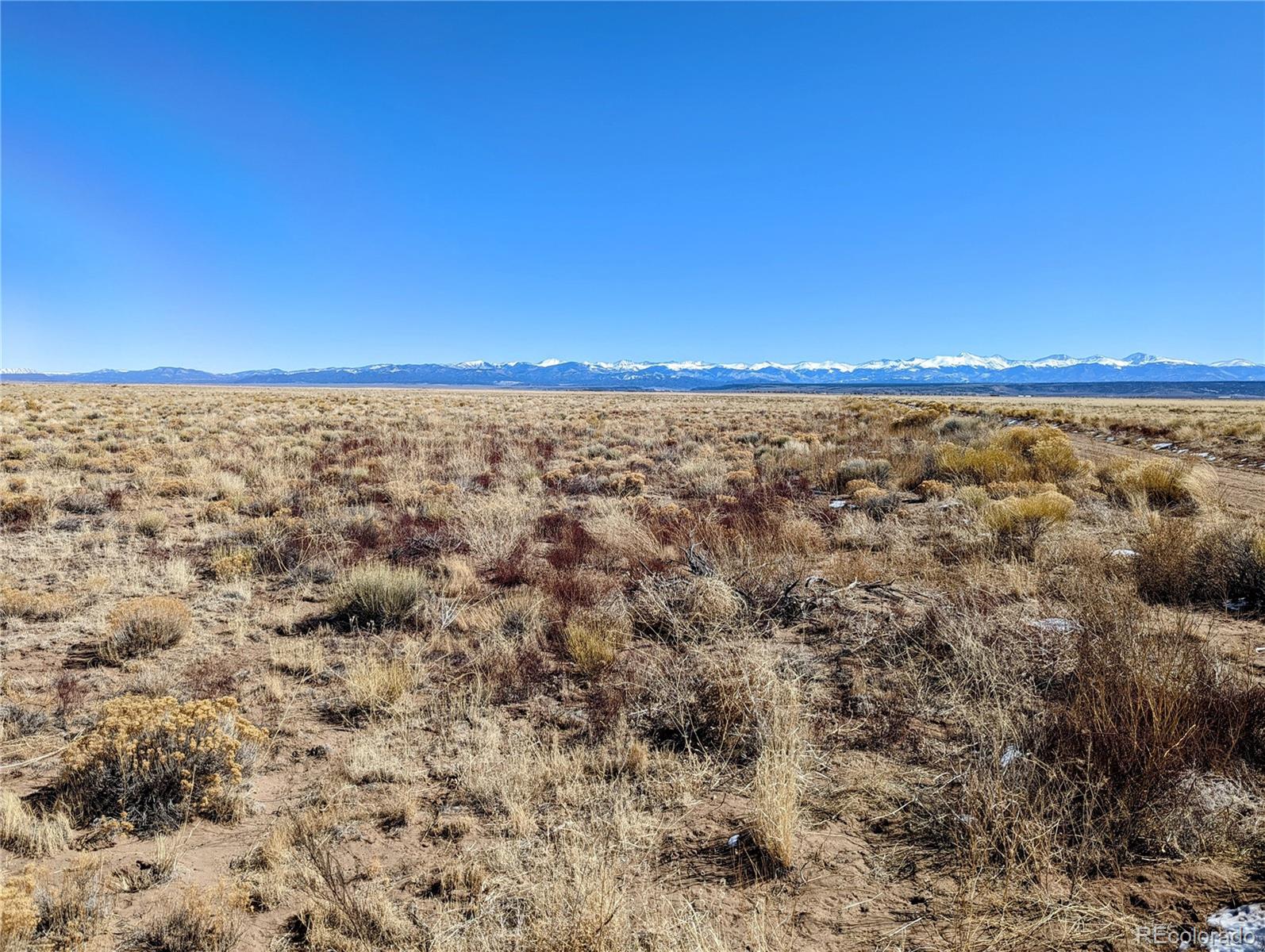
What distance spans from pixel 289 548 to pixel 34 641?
263 centimetres

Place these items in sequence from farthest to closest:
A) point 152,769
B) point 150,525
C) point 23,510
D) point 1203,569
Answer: point 23,510, point 150,525, point 1203,569, point 152,769

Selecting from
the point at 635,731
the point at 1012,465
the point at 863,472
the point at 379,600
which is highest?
the point at 1012,465

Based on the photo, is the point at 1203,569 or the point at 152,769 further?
the point at 1203,569

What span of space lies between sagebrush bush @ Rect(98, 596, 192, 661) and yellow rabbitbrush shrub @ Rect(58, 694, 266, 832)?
6.10 ft

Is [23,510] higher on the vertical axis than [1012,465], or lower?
lower

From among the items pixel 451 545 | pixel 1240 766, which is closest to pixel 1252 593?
pixel 1240 766

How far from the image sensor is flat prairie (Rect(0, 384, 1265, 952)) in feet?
7.84

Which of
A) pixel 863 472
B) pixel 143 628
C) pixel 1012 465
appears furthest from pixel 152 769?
pixel 1012 465

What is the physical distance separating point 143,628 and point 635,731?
4.35m

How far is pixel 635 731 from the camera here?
3.76m

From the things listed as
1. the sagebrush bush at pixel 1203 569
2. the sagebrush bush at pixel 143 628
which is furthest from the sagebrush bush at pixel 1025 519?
the sagebrush bush at pixel 143 628

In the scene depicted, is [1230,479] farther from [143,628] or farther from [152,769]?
[143,628]

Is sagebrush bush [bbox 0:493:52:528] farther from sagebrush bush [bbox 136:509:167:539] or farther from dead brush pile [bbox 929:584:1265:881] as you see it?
dead brush pile [bbox 929:584:1265:881]

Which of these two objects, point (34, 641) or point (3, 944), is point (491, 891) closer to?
point (3, 944)
